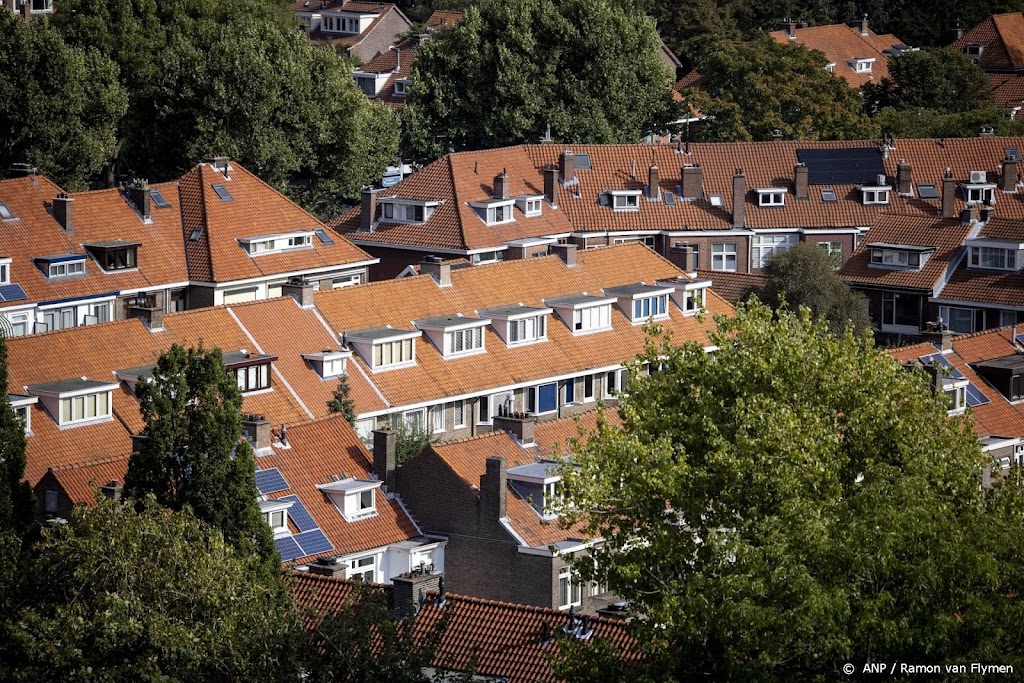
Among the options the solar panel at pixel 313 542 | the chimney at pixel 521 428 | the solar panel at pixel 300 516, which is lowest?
the solar panel at pixel 313 542

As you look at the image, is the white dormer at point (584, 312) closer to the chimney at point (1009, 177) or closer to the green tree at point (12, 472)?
the chimney at point (1009, 177)

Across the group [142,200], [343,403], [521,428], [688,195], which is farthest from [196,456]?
[688,195]

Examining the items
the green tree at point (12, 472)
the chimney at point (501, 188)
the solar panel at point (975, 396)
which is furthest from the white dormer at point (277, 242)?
the green tree at point (12, 472)

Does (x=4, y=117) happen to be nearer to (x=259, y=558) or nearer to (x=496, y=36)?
(x=496, y=36)

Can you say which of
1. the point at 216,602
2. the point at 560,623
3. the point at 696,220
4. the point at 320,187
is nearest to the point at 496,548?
the point at 560,623

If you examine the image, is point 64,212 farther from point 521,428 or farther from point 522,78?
point 522,78

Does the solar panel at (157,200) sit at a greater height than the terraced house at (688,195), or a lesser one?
greater

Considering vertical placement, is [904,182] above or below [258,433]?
above
